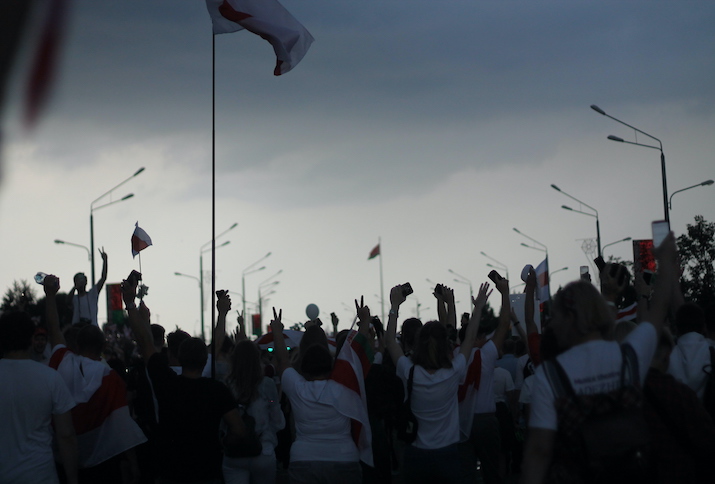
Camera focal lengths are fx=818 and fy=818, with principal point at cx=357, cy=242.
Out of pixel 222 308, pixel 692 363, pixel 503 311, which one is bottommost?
pixel 692 363

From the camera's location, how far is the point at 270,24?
28.4 feet

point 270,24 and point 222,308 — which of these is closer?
point 222,308

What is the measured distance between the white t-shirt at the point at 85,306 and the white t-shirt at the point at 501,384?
4970 millimetres

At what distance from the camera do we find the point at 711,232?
31031 millimetres

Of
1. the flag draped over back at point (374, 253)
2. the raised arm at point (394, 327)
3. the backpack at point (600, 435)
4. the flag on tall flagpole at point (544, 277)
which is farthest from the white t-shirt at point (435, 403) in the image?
the flag draped over back at point (374, 253)

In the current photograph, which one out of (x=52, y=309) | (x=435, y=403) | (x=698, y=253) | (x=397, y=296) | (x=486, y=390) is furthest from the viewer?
(x=698, y=253)

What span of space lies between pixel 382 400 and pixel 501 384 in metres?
3.90

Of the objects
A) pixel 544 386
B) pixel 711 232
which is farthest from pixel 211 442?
pixel 711 232

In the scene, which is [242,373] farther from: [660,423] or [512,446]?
[512,446]

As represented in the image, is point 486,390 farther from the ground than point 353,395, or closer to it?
closer to it

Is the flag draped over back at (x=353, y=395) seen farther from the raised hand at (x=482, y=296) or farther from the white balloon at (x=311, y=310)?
the white balloon at (x=311, y=310)

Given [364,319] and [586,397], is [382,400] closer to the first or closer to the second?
[364,319]

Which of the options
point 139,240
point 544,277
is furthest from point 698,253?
point 139,240

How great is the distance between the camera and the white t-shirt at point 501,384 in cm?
1043
